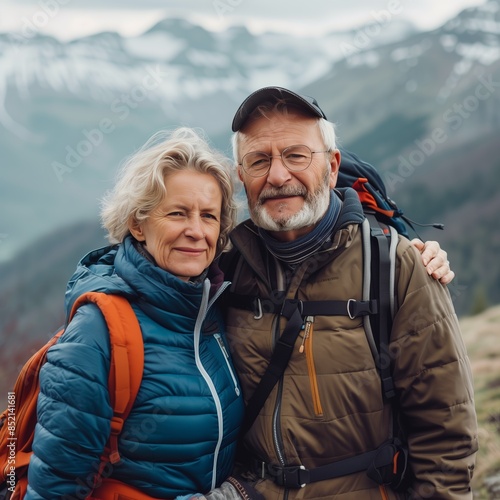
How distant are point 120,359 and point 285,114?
170cm

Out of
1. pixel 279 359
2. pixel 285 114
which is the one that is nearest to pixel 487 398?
pixel 279 359

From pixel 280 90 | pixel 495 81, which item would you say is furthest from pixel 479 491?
pixel 495 81

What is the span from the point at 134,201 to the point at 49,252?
126 meters

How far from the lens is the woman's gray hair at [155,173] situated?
360 cm

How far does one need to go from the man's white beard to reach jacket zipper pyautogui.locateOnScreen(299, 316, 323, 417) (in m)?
0.55

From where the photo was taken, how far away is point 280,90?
3.76 m

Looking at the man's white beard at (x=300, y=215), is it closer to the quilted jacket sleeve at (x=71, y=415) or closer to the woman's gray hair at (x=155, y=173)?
the woman's gray hair at (x=155, y=173)

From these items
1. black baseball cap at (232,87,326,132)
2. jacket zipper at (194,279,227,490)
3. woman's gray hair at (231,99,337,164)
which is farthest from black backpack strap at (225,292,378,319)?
black baseball cap at (232,87,326,132)

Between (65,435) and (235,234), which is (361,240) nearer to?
(235,234)

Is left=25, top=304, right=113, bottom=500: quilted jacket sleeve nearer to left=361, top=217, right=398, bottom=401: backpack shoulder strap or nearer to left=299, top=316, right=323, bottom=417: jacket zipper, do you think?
left=299, top=316, right=323, bottom=417: jacket zipper

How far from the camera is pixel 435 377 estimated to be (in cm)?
349

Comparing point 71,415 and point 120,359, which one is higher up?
point 120,359

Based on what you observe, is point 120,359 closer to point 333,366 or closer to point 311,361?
point 311,361

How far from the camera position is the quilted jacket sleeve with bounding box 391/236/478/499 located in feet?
11.4
